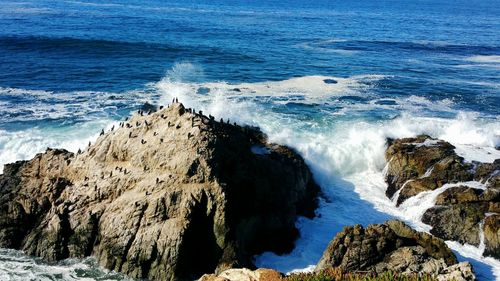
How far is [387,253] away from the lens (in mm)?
17688

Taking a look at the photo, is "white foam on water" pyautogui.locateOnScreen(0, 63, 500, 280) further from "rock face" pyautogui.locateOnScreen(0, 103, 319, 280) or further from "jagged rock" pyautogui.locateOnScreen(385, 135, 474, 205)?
"rock face" pyautogui.locateOnScreen(0, 103, 319, 280)

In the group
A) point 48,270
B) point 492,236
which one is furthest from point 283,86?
point 48,270

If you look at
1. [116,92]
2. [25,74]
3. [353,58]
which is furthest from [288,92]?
[25,74]

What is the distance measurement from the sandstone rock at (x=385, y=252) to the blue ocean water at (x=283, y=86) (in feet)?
5.91

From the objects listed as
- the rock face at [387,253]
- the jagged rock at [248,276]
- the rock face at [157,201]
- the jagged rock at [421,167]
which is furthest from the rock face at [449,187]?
the jagged rock at [248,276]

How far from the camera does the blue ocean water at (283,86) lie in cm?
2756

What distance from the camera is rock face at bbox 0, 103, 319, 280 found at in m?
17.9

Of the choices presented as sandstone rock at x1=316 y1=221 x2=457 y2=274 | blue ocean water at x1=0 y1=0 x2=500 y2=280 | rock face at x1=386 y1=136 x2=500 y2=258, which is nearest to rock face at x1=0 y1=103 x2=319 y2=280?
blue ocean water at x1=0 y1=0 x2=500 y2=280

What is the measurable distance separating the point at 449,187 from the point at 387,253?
744 centimetres

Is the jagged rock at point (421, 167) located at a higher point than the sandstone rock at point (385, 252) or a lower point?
higher

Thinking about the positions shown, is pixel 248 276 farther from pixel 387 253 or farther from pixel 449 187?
pixel 449 187

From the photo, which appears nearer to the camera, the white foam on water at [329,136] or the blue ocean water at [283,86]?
the white foam on water at [329,136]

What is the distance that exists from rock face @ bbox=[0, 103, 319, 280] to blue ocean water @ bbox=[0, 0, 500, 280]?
3.61 ft

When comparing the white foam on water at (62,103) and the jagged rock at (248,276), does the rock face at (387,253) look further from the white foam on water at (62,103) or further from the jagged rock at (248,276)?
the white foam on water at (62,103)
